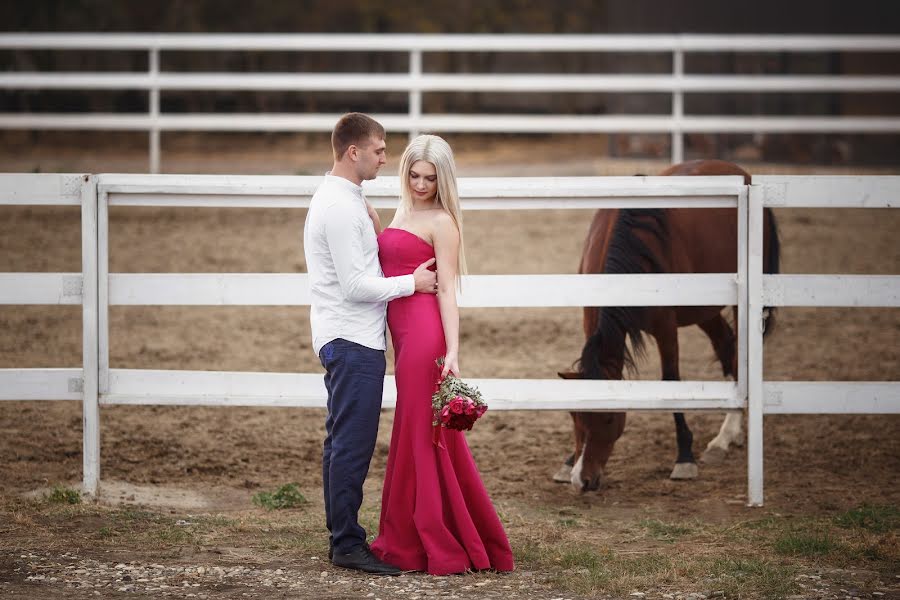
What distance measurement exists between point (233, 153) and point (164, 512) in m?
11.1

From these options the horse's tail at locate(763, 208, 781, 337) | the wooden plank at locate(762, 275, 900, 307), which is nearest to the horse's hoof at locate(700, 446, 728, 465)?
the horse's tail at locate(763, 208, 781, 337)

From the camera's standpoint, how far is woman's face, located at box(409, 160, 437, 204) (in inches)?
162

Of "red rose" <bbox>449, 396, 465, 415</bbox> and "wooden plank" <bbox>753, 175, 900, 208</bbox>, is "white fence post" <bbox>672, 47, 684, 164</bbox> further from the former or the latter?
"red rose" <bbox>449, 396, 465, 415</bbox>

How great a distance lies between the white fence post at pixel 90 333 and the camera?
4961 mm

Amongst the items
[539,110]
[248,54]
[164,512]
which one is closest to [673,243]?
[164,512]

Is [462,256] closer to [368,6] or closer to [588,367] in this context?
[588,367]

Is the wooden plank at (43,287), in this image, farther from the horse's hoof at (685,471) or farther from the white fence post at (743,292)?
the horse's hoof at (685,471)

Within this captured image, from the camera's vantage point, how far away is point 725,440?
20.9ft

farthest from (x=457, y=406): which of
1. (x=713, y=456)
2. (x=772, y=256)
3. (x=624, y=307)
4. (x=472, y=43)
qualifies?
(x=472, y=43)

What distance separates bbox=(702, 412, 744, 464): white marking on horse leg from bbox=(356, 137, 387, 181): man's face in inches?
115

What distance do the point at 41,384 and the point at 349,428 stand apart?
5.44 feet

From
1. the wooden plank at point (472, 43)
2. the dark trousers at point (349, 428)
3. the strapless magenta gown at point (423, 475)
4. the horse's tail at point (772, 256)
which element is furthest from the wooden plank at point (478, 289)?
the wooden plank at point (472, 43)

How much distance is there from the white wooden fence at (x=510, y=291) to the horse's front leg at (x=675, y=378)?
28.6 inches

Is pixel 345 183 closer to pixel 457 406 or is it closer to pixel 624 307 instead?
pixel 457 406
